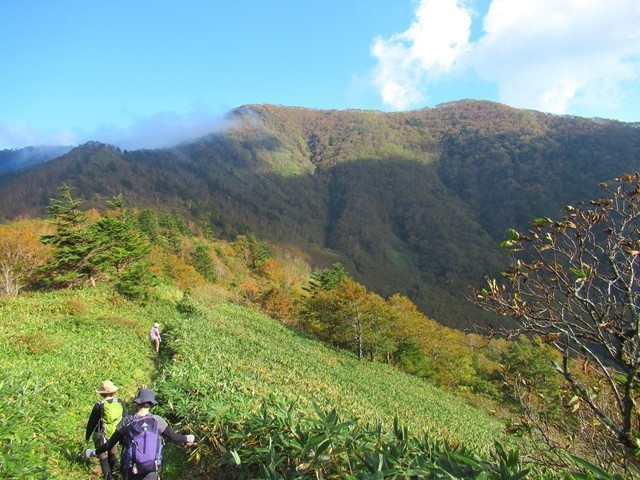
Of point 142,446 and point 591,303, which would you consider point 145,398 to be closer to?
point 142,446

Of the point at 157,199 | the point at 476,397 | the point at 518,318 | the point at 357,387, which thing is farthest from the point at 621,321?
the point at 157,199

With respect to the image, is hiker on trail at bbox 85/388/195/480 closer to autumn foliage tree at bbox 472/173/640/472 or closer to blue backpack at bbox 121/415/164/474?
blue backpack at bbox 121/415/164/474

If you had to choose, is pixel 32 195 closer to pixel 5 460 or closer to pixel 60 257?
pixel 60 257

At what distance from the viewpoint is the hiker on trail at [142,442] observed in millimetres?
5480

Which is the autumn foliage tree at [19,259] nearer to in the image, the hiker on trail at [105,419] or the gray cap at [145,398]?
the hiker on trail at [105,419]

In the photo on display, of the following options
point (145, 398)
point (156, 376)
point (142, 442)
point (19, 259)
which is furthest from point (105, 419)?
point (19, 259)

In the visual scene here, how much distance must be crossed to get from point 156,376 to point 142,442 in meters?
8.29

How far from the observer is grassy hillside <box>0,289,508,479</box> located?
7.14m

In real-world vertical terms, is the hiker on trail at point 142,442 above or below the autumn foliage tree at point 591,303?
below

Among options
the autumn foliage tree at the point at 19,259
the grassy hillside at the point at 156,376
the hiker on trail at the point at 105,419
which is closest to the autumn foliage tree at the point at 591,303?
the grassy hillside at the point at 156,376

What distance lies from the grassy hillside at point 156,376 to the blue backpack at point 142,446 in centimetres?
110

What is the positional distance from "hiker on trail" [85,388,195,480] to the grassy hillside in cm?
106

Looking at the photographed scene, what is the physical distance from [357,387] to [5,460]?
22331 millimetres

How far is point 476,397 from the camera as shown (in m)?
44.8
